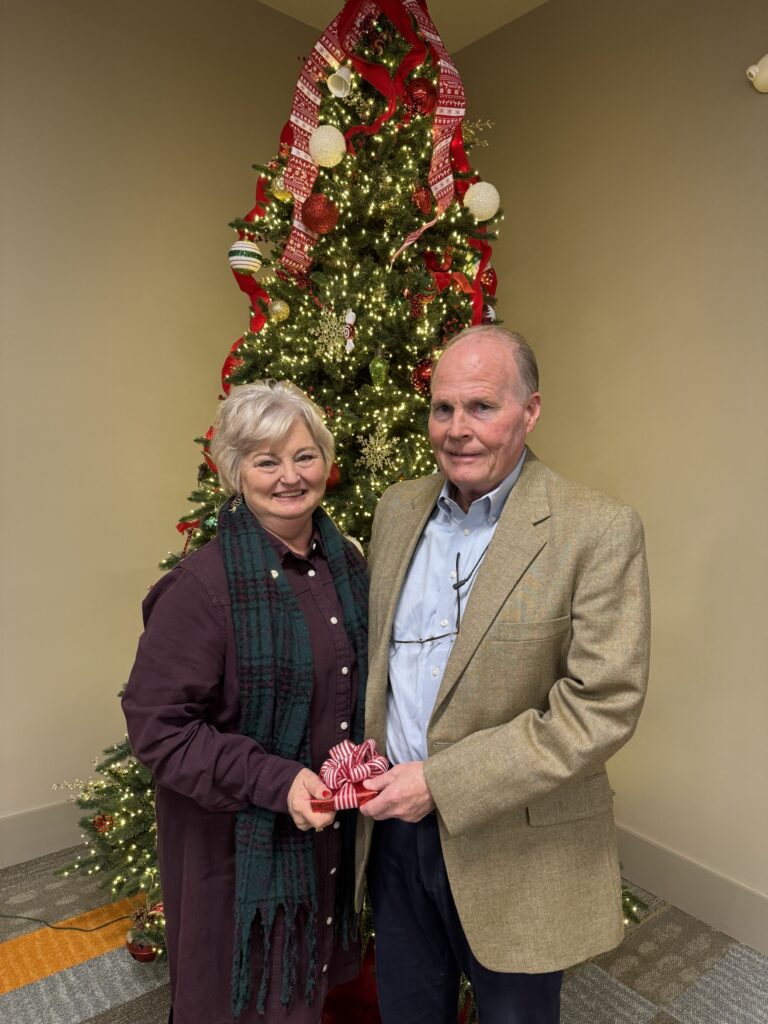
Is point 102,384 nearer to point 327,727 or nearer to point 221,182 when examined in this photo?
point 221,182

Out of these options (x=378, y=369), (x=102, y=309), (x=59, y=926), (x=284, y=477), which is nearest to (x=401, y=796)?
(x=284, y=477)

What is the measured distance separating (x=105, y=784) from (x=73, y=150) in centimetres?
234

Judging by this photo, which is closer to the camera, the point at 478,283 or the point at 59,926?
the point at 478,283

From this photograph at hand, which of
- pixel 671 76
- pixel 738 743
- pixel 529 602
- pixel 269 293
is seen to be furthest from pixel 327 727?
pixel 671 76

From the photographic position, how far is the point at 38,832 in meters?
2.88

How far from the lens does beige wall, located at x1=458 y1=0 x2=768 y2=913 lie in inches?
94.9

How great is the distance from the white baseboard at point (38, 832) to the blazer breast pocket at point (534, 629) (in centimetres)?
234

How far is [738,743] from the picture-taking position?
2479 mm

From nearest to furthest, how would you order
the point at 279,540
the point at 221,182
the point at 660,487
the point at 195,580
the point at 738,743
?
the point at 195,580 → the point at 279,540 → the point at 738,743 → the point at 660,487 → the point at 221,182

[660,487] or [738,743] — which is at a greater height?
Answer: [660,487]

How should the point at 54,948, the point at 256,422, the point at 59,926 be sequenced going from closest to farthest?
the point at 256,422, the point at 54,948, the point at 59,926

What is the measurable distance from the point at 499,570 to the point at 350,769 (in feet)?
1.42

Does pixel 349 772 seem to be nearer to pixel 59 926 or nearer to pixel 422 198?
pixel 422 198

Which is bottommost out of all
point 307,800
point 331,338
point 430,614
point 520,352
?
point 307,800
